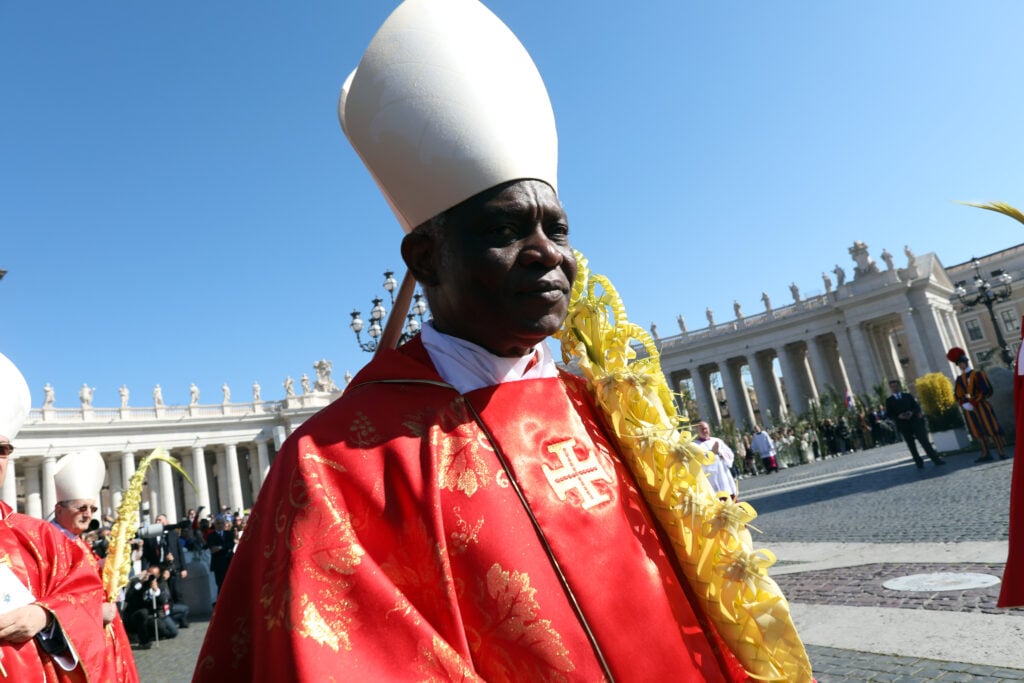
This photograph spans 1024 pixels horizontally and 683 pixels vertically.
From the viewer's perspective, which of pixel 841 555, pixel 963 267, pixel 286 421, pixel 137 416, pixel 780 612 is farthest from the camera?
pixel 963 267

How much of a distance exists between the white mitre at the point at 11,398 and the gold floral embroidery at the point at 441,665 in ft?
10.8

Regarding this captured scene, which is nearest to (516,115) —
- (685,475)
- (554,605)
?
(685,475)

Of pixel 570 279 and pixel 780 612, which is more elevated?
pixel 570 279

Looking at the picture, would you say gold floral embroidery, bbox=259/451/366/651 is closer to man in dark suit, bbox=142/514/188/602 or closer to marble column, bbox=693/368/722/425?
man in dark suit, bbox=142/514/188/602

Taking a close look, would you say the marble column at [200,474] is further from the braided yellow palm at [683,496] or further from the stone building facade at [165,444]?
the braided yellow palm at [683,496]

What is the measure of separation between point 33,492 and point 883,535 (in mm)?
60534

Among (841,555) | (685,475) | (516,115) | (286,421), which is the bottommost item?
(841,555)

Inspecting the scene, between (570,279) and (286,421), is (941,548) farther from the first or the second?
(286,421)

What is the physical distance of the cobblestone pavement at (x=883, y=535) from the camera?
386cm

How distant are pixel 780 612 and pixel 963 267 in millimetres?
90744

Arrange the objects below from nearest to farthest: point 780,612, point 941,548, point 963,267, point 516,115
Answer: point 780,612
point 516,115
point 941,548
point 963,267

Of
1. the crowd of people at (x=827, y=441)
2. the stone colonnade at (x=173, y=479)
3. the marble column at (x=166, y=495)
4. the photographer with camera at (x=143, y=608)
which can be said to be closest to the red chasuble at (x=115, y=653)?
the photographer with camera at (x=143, y=608)

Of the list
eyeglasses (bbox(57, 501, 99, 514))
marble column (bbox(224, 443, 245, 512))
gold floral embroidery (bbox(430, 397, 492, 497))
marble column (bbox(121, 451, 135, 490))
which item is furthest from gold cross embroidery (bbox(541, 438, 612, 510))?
marble column (bbox(224, 443, 245, 512))

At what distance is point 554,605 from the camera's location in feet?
4.32
